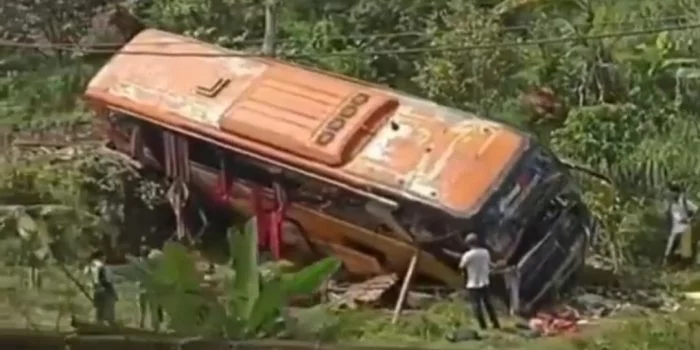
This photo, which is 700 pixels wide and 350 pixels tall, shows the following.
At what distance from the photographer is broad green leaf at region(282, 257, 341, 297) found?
4.46m

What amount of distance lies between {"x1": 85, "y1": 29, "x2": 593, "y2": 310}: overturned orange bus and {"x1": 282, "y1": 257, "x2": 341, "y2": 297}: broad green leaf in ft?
0.16

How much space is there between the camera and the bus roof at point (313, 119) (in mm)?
4434

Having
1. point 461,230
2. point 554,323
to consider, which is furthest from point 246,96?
point 554,323

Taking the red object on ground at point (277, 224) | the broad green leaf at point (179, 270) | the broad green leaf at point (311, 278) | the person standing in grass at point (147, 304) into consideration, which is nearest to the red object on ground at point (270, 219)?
the red object on ground at point (277, 224)

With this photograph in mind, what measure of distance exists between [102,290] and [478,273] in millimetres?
1135

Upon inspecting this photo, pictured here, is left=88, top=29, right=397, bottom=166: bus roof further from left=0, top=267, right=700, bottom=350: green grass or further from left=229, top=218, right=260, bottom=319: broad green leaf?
left=0, top=267, right=700, bottom=350: green grass

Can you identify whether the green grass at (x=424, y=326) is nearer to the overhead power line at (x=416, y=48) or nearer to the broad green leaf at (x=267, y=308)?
the broad green leaf at (x=267, y=308)

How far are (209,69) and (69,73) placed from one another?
42 cm

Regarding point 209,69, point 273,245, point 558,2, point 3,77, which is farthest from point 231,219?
point 558,2

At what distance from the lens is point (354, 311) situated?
14.8ft

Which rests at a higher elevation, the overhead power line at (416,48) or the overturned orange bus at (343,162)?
the overhead power line at (416,48)

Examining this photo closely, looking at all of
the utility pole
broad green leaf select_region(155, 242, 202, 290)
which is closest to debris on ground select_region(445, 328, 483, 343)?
broad green leaf select_region(155, 242, 202, 290)

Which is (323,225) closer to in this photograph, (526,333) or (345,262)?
(345,262)

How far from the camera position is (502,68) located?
448 centimetres
